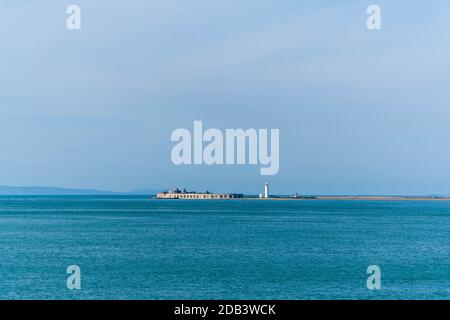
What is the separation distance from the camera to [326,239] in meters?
81.6

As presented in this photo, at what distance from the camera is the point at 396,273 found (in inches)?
2071

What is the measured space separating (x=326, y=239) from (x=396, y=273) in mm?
29004

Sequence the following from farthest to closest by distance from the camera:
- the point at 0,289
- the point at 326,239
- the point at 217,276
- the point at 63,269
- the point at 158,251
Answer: the point at 326,239
the point at 158,251
the point at 63,269
the point at 217,276
the point at 0,289

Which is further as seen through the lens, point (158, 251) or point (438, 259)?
point (158, 251)

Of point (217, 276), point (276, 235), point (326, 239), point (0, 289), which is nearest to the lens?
point (0, 289)

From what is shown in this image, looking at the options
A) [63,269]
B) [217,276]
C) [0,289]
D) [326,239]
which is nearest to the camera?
[0,289]

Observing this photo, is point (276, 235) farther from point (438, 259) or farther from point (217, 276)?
point (217, 276)
